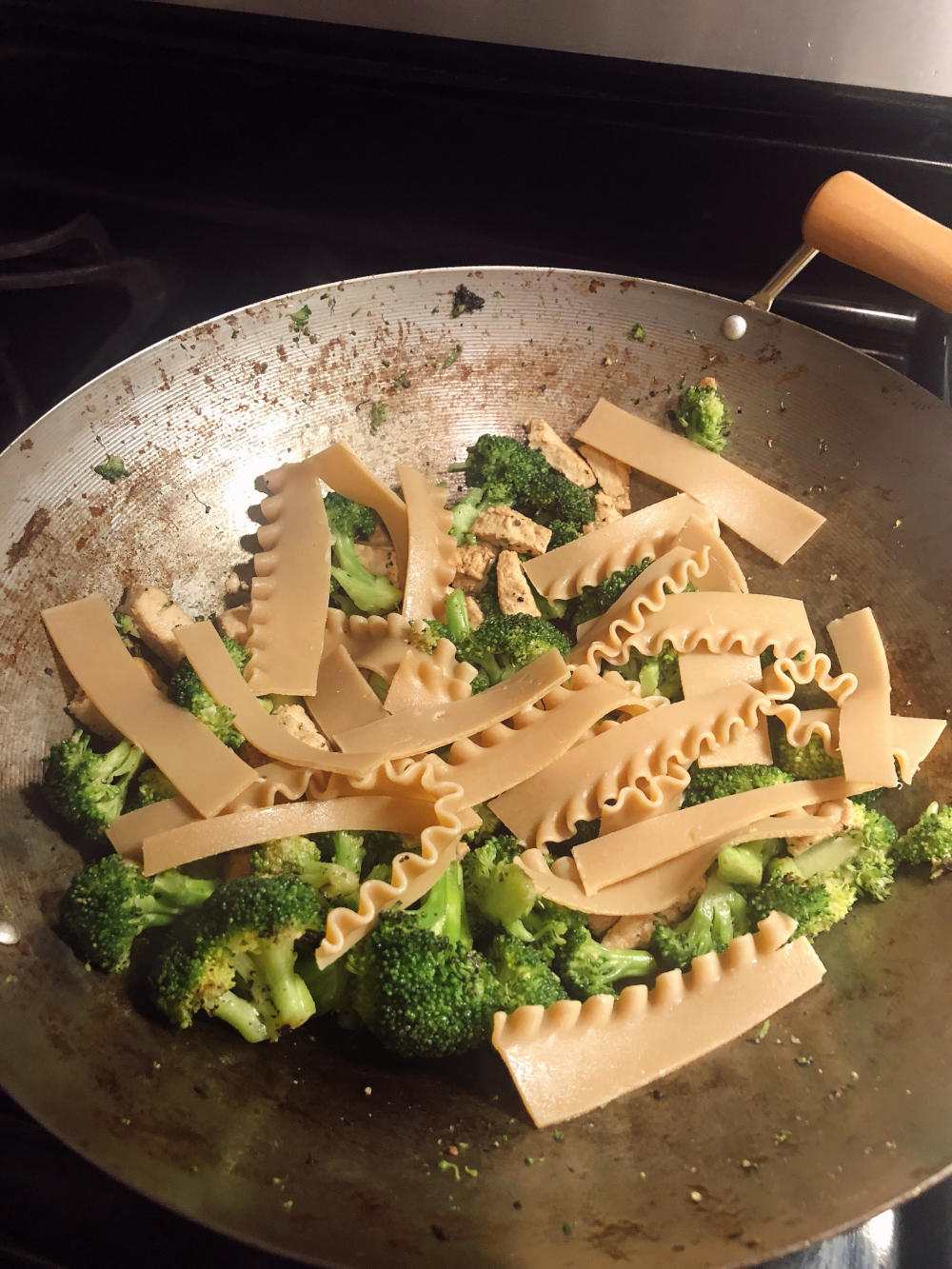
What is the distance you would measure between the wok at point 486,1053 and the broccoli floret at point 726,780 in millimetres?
433

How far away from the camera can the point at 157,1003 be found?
199cm

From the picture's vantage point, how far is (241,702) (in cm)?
231

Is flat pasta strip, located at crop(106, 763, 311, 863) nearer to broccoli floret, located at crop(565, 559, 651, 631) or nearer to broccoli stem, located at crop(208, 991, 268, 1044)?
broccoli stem, located at crop(208, 991, 268, 1044)

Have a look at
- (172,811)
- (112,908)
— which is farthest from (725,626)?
(112,908)

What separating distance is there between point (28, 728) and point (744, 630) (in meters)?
2.02

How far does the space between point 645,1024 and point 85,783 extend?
1488mm

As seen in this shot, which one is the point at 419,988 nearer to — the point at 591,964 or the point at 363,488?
the point at 591,964

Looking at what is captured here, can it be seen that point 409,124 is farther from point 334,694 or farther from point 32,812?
point 32,812

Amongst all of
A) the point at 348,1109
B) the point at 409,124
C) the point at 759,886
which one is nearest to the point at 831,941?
the point at 759,886

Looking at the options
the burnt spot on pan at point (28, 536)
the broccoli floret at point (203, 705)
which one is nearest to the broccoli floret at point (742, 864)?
the broccoli floret at point (203, 705)

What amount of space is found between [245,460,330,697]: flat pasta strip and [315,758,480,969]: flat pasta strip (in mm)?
382

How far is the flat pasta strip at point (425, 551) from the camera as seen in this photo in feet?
8.59

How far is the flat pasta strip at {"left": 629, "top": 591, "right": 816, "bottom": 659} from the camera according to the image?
2531 millimetres

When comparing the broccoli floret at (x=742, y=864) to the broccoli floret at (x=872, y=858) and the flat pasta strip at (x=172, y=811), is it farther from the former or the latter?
the flat pasta strip at (x=172, y=811)
